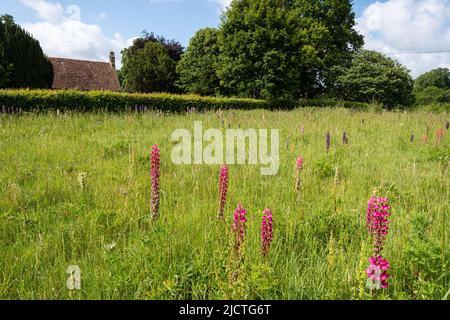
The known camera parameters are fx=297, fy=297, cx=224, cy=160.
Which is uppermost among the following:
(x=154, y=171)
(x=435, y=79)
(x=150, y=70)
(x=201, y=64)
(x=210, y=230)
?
(x=435, y=79)

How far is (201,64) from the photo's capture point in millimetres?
32906

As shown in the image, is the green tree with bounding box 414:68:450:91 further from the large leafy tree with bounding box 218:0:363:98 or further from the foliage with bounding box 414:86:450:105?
the large leafy tree with bounding box 218:0:363:98

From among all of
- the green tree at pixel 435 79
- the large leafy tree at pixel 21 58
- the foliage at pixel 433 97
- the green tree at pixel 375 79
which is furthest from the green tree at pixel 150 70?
the green tree at pixel 435 79

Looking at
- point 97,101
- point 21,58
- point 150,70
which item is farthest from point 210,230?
point 150,70

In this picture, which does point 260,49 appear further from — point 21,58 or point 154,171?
point 154,171

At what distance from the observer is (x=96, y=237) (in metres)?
2.78

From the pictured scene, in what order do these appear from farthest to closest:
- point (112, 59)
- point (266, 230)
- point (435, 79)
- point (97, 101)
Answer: point (435, 79) → point (112, 59) → point (97, 101) → point (266, 230)

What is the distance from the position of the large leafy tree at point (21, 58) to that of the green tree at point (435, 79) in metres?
93.5

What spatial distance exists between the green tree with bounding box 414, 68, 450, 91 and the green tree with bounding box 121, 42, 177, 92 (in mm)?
78658

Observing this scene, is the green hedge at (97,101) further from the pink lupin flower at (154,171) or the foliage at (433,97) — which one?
the foliage at (433,97)

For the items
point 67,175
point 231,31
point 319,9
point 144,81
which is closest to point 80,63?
point 144,81

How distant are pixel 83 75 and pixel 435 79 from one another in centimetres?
9440

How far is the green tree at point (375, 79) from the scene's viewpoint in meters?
28.1

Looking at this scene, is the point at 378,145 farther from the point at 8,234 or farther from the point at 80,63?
the point at 80,63
